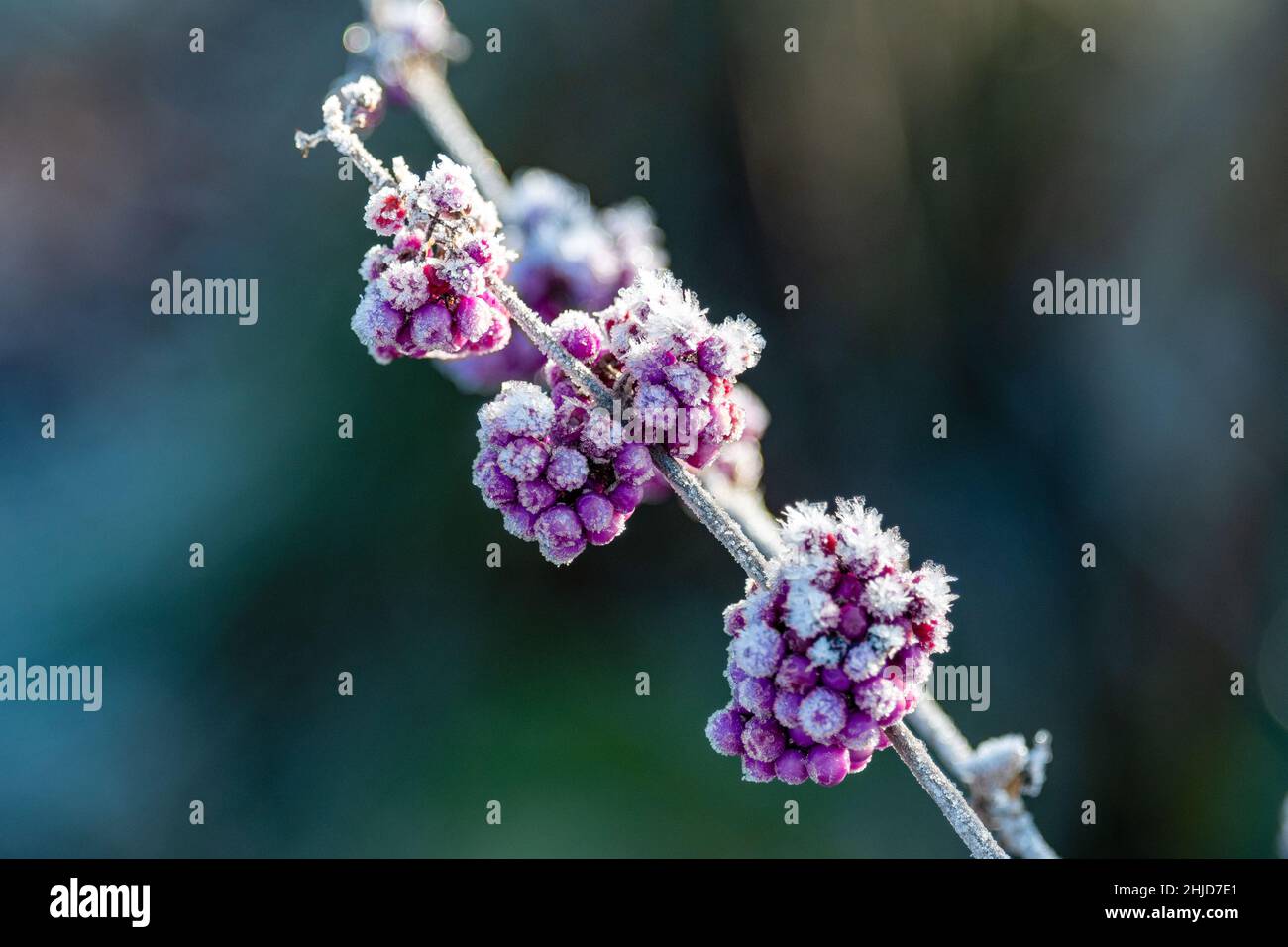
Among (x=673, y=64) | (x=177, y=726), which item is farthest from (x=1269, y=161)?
(x=177, y=726)

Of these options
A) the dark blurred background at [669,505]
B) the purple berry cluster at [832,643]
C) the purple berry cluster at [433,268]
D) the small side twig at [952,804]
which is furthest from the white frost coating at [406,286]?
the dark blurred background at [669,505]

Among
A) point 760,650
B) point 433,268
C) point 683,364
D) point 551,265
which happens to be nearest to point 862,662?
point 760,650

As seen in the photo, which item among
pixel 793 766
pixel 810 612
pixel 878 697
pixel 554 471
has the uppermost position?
pixel 554 471

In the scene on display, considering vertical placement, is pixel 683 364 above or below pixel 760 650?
above

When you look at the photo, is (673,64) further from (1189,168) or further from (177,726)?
(177,726)

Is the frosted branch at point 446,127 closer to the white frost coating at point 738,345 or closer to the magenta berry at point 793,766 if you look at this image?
the white frost coating at point 738,345

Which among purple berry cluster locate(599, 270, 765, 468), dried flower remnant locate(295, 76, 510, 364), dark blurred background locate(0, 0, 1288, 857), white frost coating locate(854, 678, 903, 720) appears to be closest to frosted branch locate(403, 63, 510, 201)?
dried flower remnant locate(295, 76, 510, 364)

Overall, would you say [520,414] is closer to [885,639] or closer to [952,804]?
[885,639]
